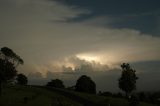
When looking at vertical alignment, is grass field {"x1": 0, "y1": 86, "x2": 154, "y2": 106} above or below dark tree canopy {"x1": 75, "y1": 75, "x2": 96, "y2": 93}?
below

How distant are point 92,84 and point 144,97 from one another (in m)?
29.5

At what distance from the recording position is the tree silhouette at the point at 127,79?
102375 millimetres

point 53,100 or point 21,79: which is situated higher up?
point 21,79

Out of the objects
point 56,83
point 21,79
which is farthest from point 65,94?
point 21,79

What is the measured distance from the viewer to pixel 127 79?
10256 cm

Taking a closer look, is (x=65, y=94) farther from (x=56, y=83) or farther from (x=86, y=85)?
(x=56, y=83)

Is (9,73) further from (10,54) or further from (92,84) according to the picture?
(92,84)

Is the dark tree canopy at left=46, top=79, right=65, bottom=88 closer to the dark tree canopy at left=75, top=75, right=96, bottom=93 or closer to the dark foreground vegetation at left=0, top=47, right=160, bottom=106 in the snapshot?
the dark foreground vegetation at left=0, top=47, right=160, bottom=106

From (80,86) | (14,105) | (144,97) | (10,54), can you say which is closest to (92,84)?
(80,86)

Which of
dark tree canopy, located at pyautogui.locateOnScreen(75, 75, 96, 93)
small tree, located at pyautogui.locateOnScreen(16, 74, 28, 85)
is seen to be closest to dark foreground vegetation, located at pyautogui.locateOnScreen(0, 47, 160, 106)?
dark tree canopy, located at pyautogui.locateOnScreen(75, 75, 96, 93)

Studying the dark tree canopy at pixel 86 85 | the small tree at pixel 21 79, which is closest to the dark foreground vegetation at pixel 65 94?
the dark tree canopy at pixel 86 85

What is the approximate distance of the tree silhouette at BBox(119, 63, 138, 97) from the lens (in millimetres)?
102375

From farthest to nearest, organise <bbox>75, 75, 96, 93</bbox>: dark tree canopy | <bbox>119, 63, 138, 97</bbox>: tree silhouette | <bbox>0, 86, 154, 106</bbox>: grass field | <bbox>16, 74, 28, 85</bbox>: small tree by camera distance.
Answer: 1. <bbox>16, 74, 28, 85</bbox>: small tree
2. <bbox>75, 75, 96, 93</bbox>: dark tree canopy
3. <bbox>119, 63, 138, 97</bbox>: tree silhouette
4. <bbox>0, 86, 154, 106</bbox>: grass field

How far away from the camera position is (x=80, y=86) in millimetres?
118562
